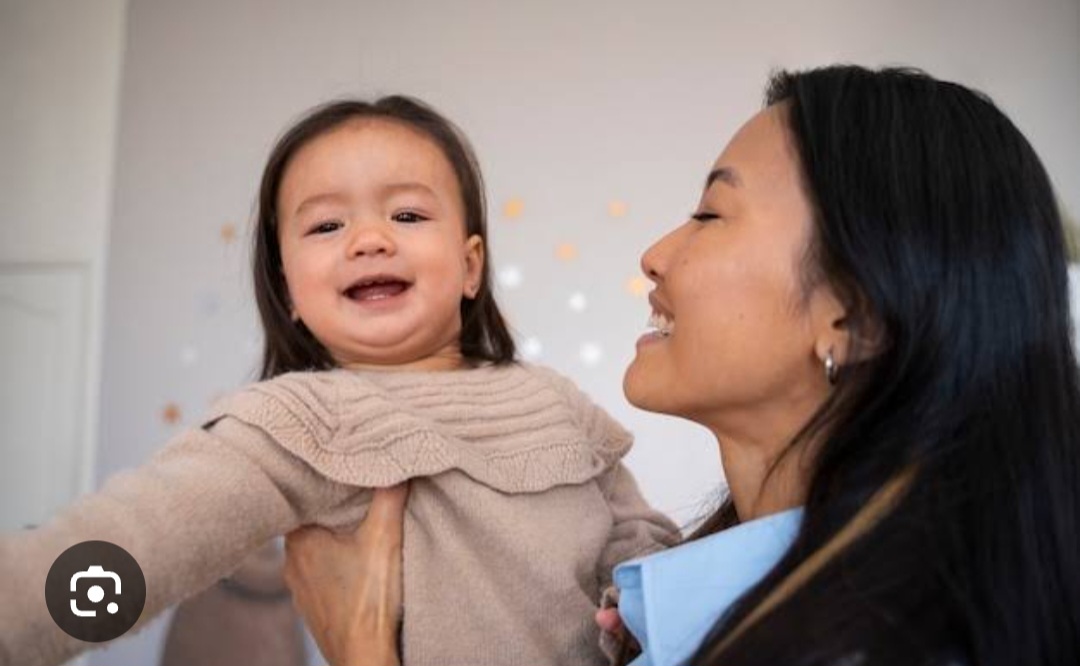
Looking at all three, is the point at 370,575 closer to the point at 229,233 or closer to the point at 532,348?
the point at 532,348

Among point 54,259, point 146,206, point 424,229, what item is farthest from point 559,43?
point 424,229

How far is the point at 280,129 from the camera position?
2084 millimetres

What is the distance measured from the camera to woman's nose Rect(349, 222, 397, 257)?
0.83m

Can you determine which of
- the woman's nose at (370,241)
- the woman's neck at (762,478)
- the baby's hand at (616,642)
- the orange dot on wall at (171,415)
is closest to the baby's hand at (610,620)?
→ the baby's hand at (616,642)

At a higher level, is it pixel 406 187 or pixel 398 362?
pixel 406 187

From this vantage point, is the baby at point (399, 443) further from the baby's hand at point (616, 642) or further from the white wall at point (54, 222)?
the white wall at point (54, 222)

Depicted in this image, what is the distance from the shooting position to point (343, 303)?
850 millimetres

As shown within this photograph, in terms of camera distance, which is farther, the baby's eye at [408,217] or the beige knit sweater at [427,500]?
the baby's eye at [408,217]

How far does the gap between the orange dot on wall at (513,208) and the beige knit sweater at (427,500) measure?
115 cm

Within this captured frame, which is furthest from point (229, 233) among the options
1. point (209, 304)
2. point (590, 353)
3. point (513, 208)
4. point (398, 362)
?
point (398, 362)

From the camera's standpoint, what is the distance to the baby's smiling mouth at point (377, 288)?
2.81 ft

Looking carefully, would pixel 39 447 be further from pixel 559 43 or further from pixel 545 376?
pixel 545 376

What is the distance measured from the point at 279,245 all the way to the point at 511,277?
1.10 metres

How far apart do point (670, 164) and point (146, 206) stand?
109 centimetres
